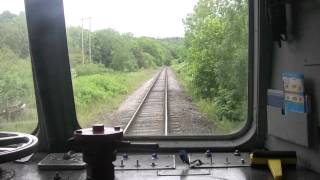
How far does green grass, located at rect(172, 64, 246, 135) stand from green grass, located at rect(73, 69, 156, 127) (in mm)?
172

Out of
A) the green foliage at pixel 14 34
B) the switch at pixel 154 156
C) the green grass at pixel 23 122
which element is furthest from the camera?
the green grass at pixel 23 122

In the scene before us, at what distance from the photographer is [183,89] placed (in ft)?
8.64

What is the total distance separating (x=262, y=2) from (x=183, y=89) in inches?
28.0

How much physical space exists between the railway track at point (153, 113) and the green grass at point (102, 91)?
8 centimetres

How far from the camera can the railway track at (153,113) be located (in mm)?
2559

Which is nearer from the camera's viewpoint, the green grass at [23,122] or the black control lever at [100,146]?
the black control lever at [100,146]

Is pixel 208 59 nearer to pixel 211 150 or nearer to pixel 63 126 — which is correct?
pixel 211 150

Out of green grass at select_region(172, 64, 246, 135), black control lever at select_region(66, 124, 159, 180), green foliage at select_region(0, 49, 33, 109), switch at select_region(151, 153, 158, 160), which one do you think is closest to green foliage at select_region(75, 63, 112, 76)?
green foliage at select_region(0, 49, 33, 109)

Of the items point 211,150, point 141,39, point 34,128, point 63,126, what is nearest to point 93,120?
point 63,126

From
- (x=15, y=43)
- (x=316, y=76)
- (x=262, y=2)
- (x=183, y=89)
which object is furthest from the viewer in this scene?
(x=183, y=89)

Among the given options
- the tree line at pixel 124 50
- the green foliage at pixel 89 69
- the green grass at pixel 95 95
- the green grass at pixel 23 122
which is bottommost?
the green grass at pixel 23 122

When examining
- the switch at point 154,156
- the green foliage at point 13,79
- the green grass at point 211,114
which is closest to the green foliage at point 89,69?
the green foliage at point 13,79

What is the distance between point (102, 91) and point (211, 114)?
669mm

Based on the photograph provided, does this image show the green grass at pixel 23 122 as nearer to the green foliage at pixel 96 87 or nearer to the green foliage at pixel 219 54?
the green foliage at pixel 96 87
